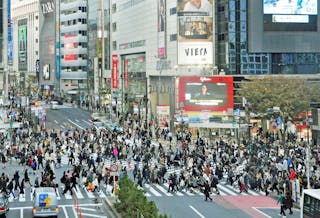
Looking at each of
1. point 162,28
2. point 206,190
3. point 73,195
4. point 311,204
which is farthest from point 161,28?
point 311,204

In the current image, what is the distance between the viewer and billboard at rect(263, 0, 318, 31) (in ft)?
259

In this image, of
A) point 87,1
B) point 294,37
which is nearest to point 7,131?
point 294,37

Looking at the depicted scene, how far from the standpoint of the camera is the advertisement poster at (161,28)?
8812 cm

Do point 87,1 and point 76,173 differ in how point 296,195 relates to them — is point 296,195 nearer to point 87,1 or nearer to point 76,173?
point 76,173

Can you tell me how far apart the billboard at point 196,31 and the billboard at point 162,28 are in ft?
21.3

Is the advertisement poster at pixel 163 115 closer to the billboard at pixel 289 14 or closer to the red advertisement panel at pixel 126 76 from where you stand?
the billboard at pixel 289 14

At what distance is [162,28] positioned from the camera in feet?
293

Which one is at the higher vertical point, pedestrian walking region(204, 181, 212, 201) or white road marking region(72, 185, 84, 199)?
pedestrian walking region(204, 181, 212, 201)

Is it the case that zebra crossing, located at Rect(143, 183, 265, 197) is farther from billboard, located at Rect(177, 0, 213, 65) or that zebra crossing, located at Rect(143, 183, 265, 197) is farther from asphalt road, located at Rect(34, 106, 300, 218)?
billboard, located at Rect(177, 0, 213, 65)

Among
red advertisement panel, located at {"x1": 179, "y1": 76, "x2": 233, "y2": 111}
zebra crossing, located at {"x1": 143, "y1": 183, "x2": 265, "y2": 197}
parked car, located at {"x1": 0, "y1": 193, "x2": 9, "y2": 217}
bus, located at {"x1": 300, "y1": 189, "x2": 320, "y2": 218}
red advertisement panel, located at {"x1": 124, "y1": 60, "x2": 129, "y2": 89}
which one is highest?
red advertisement panel, located at {"x1": 124, "y1": 60, "x2": 129, "y2": 89}

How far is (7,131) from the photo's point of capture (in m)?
65.1

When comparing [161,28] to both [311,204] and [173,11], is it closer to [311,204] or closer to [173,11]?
[173,11]

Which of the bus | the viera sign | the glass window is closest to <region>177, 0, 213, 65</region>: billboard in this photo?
the glass window

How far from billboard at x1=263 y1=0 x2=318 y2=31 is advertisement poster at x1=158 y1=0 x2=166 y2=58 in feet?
47.0
